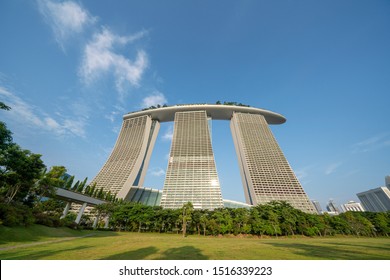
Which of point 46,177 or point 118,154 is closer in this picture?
point 46,177

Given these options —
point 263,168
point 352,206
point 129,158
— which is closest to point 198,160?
point 263,168

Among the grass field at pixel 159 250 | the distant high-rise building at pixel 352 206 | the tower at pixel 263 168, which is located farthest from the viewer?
the distant high-rise building at pixel 352 206

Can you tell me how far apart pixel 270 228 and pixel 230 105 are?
77385 millimetres

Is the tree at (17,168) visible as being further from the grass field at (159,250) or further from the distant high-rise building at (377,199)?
the distant high-rise building at (377,199)

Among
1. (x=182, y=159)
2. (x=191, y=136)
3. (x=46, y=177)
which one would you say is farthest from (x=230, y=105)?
(x=46, y=177)

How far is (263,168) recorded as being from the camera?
69812 millimetres

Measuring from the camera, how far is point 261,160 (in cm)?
7281

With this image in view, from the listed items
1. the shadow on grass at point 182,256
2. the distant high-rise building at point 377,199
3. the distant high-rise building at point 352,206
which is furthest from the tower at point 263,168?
the distant high-rise building at point 352,206

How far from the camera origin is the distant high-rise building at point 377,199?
3652 inches

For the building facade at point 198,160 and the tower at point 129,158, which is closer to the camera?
the building facade at point 198,160

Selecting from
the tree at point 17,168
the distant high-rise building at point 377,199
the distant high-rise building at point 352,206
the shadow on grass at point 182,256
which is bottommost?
the shadow on grass at point 182,256

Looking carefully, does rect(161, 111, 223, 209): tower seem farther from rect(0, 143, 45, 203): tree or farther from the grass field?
the grass field

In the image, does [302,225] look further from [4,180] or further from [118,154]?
[118,154]

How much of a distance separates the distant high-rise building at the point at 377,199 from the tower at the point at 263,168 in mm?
74180
